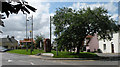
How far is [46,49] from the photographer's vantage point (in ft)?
128

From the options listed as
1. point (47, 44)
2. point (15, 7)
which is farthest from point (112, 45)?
point (15, 7)

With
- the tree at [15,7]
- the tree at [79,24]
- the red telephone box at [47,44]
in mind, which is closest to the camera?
the tree at [15,7]

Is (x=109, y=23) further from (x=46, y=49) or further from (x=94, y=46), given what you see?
(x=94, y=46)

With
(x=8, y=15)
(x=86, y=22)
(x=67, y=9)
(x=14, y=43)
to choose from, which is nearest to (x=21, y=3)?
(x=8, y=15)

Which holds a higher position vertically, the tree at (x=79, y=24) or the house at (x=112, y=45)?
the tree at (x=79, y=24)

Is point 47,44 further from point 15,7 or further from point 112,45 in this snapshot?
point 15,7

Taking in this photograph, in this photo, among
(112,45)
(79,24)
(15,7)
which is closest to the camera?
(15,7)

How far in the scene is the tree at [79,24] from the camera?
2481 centimetres

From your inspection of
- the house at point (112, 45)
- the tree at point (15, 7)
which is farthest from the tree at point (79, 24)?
the tree at point (15, 7)

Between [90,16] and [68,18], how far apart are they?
311cm

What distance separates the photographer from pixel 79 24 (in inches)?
964

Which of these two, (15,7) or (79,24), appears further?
(79,24)

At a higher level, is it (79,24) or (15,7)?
(79,24)

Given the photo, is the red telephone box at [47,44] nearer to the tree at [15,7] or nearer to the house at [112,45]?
the house at [112,45]
